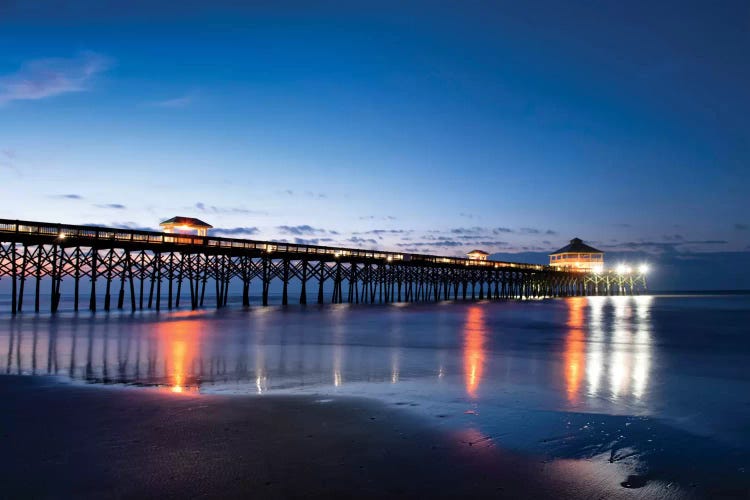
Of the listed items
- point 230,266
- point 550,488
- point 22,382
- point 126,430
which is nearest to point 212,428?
point 126,430

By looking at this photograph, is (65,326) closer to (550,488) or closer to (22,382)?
(22,382)

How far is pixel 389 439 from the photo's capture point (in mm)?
6441

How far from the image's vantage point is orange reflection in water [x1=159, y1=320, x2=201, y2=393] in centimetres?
1050

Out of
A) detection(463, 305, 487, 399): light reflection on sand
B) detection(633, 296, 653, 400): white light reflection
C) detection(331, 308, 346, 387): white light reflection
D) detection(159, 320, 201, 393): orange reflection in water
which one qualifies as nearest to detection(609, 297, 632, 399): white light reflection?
detection(633, 296, 653, 400): white light reflection

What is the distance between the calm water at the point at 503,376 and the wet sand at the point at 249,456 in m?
0.78

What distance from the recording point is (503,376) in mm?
11914

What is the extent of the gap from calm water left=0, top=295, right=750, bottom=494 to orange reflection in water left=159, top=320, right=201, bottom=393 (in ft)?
0.15

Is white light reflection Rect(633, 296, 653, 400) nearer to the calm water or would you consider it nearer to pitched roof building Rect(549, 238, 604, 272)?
the calm water

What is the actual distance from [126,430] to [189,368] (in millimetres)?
5776

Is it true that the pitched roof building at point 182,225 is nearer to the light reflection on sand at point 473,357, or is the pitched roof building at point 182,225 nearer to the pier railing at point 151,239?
the pier railing at point 151,239

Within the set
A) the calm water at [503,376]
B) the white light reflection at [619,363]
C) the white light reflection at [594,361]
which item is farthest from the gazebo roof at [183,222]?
the white light reflection at [619,363]

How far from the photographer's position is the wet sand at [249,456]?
15.6ft

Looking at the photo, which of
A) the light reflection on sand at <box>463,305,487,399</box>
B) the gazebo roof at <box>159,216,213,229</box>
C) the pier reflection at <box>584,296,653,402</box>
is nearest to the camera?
the pier reflection at <box>584,296,653,402</box>

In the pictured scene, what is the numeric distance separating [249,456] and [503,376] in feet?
25.1
